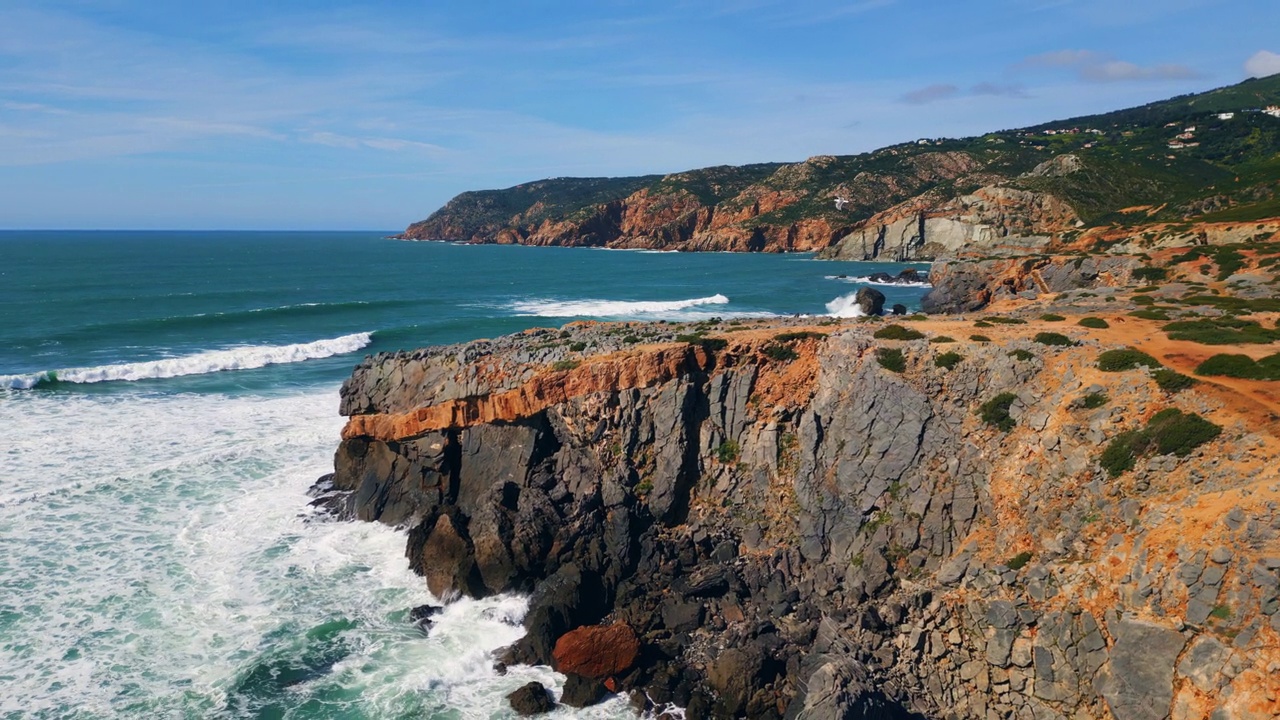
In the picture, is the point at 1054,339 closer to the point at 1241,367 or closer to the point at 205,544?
the point at 1241,367

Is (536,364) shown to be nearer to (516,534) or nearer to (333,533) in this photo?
(516,534)

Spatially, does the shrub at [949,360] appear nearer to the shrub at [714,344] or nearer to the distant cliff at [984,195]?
the shrub at [714,344]

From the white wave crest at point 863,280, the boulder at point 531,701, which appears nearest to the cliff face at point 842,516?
the boulder at point 531,701

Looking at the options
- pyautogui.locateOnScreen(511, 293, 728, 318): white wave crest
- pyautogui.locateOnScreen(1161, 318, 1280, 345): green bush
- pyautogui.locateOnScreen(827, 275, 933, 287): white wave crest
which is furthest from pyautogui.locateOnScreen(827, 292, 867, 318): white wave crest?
pyautogui.locateOnScreen(1161, 318, 1280, 345): green bush

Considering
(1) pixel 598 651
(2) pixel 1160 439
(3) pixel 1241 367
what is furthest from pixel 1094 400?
(1) pixel 598 651

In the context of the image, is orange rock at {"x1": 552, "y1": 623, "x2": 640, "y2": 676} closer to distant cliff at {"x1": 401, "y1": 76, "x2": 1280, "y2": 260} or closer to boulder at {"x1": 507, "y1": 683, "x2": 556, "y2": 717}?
boulder at {"x1": 507, "y1": 683, "x2": 556, "y2": 717}
